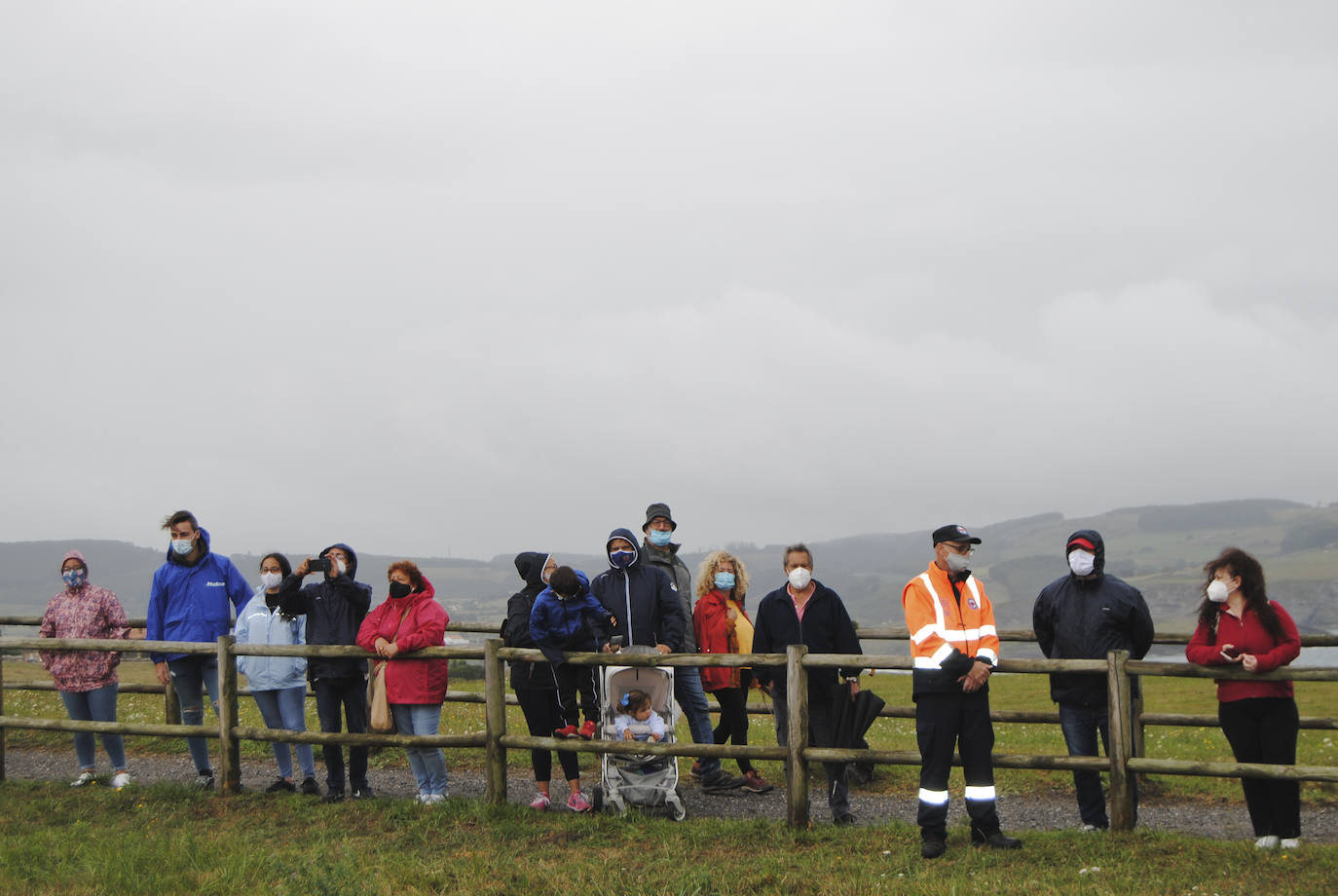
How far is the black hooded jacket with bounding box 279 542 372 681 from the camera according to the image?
34.6 feet

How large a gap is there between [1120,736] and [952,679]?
49.3 inches

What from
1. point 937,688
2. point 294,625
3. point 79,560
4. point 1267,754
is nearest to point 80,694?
point 79,560

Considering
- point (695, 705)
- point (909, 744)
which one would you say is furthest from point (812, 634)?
point (909, 744)

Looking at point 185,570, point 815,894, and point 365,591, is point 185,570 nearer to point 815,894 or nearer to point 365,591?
point 365,591

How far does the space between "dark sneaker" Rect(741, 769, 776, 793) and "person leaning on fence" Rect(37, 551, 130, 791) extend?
616cm

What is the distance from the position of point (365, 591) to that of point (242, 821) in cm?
219

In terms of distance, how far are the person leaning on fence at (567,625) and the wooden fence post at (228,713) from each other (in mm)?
3068

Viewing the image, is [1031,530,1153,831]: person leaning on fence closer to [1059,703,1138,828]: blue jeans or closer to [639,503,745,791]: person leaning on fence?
[1059,703,1138,828]: blue jeans

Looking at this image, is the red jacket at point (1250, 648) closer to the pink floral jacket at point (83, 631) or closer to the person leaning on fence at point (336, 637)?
the person leaning on fence at point (336, 637)

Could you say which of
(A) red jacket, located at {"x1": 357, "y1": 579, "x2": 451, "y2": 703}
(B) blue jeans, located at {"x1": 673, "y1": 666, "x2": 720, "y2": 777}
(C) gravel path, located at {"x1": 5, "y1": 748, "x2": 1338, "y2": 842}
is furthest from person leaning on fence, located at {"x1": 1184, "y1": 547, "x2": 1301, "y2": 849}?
(A) red jacket, located at {"x1": 357, "y1": 579, "x2": 451, "y2": 703}

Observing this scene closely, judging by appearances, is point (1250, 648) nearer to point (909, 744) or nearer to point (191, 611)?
point (909, 744)

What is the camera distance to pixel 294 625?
1095cm

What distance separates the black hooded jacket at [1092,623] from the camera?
8633 millimetres

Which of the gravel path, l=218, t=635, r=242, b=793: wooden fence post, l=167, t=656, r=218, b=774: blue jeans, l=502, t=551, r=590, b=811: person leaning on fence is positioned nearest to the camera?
the gravel path
